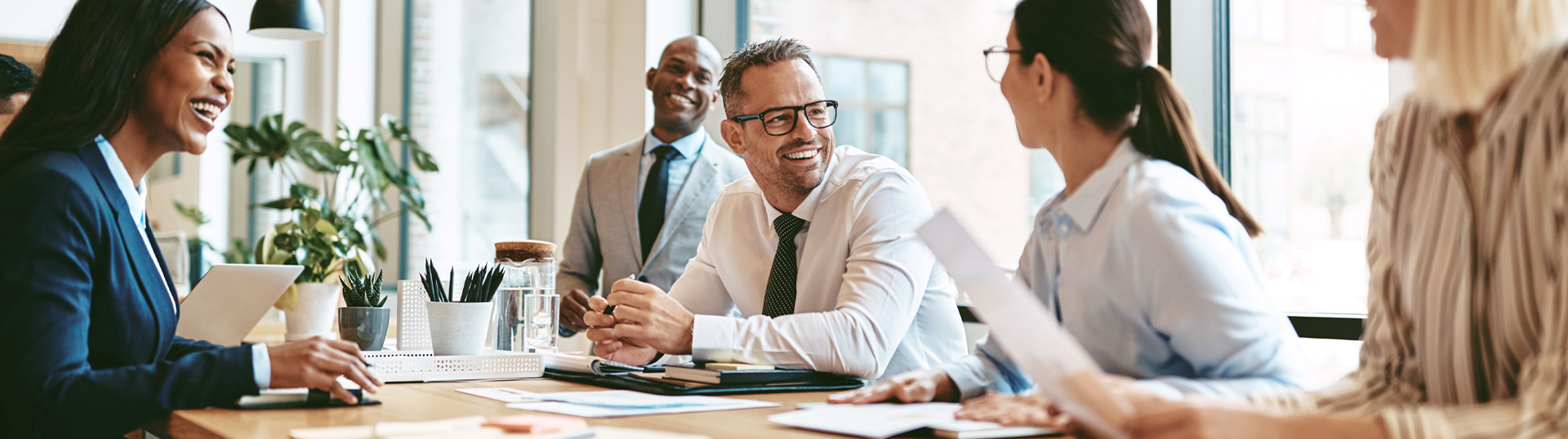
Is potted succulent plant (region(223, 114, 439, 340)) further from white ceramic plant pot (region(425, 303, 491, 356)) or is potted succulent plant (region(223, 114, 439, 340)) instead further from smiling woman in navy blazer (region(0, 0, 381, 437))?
smiling woman in navy blazer (region(0, 0, 381, 437))

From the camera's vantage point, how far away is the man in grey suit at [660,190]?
345 centimetres

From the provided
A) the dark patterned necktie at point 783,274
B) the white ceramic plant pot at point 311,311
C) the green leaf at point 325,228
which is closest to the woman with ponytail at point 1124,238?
the dark patterned necktie at point 783,274

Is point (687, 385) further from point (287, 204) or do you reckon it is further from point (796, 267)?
point (287, 204)

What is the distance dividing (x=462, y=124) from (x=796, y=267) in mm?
4616

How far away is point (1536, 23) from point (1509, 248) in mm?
196

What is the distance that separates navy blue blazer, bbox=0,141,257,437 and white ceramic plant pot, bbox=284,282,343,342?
1.68 metres

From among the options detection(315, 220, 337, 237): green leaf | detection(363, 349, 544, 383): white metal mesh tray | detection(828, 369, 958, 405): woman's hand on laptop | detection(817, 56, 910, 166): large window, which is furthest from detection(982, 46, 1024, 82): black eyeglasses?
detection(817, 56, 910, 166): large window

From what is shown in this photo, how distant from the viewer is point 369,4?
646 centimetres

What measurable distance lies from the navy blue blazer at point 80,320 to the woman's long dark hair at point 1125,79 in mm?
1213

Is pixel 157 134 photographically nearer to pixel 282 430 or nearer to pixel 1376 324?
pixel 282 430

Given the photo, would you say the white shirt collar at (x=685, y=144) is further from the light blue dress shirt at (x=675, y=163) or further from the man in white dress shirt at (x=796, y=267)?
the man in white dress shirt at (x=796, y=267)

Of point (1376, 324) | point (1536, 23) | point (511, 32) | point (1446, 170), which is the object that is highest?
point (511, 32)

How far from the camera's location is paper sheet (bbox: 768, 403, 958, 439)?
125 cm

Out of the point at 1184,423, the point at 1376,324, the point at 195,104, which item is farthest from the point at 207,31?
the point at 1376,324
